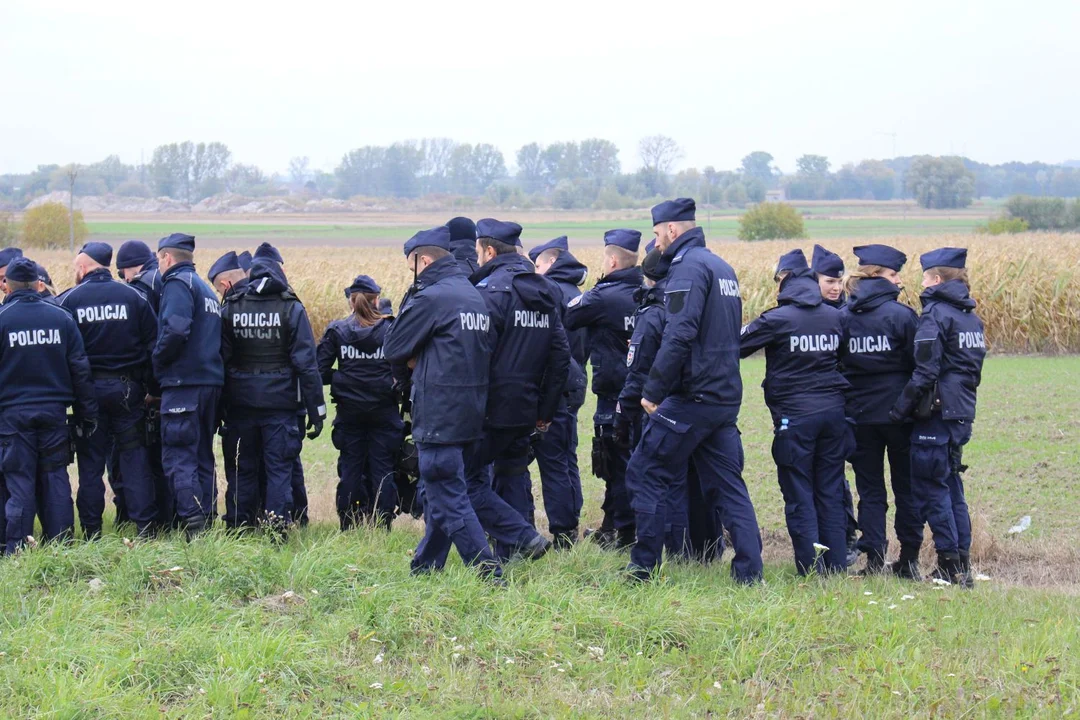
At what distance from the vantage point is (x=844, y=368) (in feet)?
25.6

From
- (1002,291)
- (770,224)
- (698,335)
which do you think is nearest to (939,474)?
(698,335)

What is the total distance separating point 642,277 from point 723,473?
195 cm

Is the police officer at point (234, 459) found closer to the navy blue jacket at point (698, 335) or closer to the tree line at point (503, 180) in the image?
the navy blue jacket at point (698, 335)

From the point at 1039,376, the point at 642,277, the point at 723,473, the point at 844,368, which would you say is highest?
the point at 642,277

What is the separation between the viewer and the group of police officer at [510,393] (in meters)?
6.64

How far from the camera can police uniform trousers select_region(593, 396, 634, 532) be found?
8.09m

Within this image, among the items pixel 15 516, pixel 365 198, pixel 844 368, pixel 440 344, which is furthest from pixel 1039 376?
pixel 365 198

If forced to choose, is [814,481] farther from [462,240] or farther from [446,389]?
[462,240]

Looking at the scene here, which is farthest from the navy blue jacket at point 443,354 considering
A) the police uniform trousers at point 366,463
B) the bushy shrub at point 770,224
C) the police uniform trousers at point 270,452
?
the bushy shrub at point 770,224

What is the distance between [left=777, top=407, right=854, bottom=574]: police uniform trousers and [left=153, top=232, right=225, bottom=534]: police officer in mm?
4025

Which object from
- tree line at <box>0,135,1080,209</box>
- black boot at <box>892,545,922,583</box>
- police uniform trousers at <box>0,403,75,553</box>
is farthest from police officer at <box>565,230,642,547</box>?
tree line at <box>0,135,1080,209</box>

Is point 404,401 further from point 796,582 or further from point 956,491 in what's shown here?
point 956,491

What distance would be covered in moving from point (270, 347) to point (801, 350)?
3.76 meters

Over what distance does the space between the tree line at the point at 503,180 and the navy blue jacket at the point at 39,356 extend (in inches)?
3557
